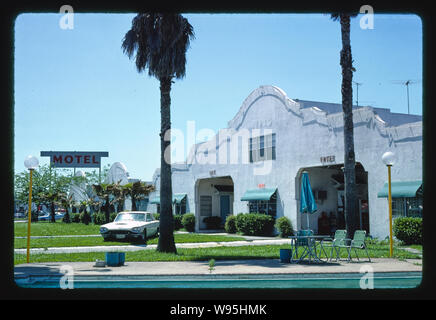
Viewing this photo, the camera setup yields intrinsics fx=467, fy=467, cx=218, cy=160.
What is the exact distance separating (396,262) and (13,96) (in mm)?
9344

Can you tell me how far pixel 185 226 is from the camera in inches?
1126

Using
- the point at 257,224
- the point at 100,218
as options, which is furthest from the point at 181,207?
the point at 257,224

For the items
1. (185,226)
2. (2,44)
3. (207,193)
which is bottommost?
(185,226)

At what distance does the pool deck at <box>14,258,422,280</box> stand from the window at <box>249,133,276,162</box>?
37.0 feet

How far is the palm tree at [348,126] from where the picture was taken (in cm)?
1581

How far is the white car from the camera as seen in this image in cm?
1777

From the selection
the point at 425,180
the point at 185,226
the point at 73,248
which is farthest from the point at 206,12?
the point at 185,226

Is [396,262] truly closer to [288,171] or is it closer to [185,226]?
[288,171]

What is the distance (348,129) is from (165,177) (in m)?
6.44

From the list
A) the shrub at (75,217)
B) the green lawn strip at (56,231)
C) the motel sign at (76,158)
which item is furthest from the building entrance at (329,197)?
the shrub at (75,217)

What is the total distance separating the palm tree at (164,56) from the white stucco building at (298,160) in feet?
25.6

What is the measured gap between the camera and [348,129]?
15.9 metres

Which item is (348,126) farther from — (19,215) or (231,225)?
(19,215)

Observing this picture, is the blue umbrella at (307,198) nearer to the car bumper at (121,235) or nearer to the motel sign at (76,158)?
the car bumper at (121,235)
